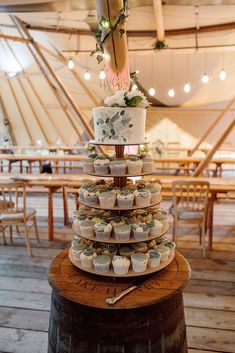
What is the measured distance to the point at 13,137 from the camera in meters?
10.5

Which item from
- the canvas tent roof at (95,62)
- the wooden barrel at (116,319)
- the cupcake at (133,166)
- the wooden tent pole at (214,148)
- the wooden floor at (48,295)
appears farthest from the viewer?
the canvas tent roof at (95,62)

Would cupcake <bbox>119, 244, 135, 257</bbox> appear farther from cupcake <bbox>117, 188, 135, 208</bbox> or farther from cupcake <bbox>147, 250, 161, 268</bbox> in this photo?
cupcake <bbox>117, 188, 135, 208</bbox>

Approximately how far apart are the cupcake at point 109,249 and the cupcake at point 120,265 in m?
0.08

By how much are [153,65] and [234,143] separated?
3240 mm

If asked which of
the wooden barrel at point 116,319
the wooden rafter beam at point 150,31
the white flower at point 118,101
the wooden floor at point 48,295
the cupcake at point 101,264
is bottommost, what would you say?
the wooden floor at point 48,295

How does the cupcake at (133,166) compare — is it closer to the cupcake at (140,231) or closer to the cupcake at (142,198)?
the cupcake at (142,198)

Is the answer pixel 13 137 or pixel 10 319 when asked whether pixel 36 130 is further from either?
pixel 10 319

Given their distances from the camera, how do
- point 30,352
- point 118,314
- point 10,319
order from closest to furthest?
point 118,314 → point 30,352 → point 10,319

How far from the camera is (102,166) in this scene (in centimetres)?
187

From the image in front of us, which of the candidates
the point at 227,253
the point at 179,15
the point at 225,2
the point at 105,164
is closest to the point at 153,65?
the point at 179,15

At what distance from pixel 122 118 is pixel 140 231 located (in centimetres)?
61

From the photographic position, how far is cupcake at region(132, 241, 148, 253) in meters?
1.87

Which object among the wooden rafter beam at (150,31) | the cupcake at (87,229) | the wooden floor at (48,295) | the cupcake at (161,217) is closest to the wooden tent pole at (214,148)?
the wooden floor at (48,295)

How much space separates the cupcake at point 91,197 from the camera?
188 cm
